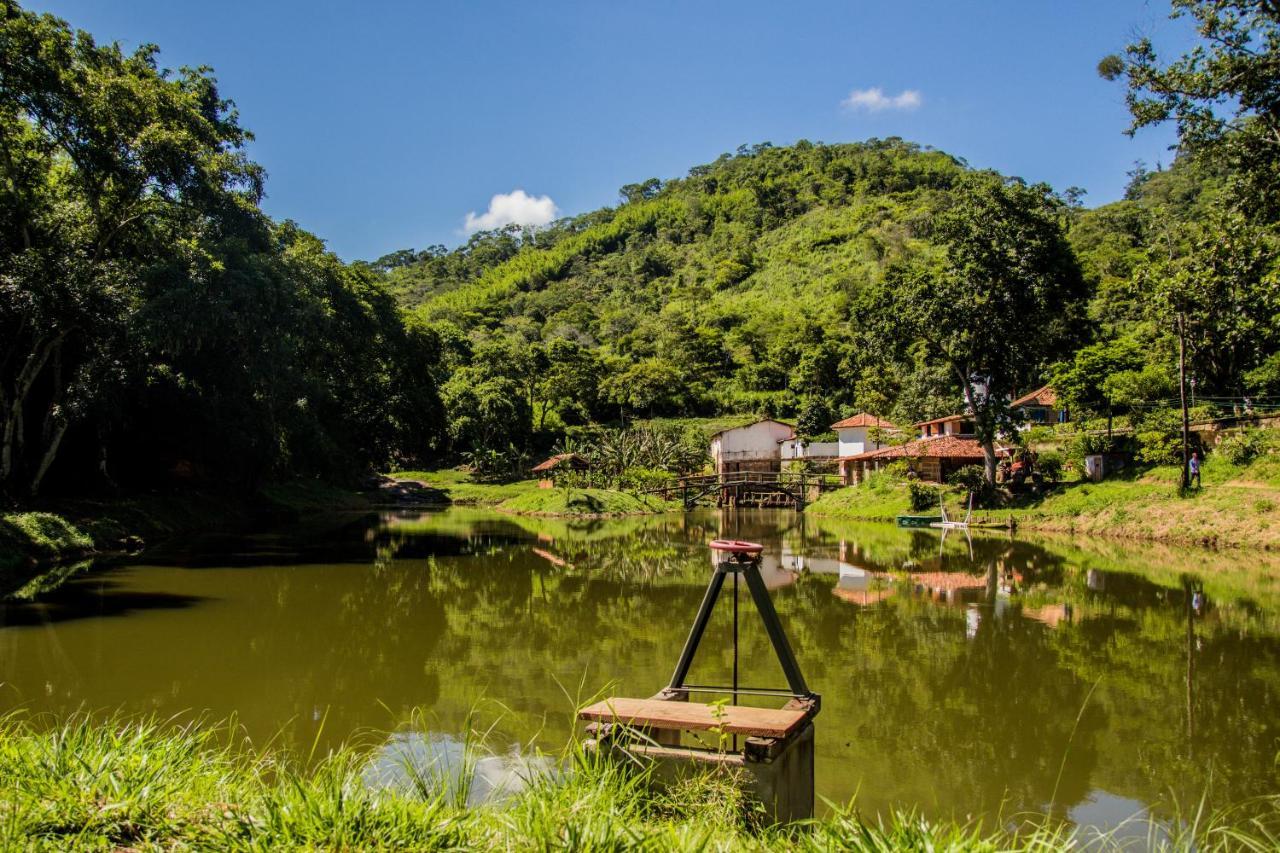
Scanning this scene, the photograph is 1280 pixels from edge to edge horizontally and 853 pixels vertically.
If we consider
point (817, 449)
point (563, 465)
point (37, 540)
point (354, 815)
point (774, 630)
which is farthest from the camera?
point (817, 449)


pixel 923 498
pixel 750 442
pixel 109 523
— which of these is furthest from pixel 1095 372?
pixel 109 523

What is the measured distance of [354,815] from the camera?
9.84 ft

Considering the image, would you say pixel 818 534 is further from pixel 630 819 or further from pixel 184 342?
pixel 630 819

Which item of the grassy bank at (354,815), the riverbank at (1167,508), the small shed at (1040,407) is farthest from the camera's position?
the small shed at (1040,407)

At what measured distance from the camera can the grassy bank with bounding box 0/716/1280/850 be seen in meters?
2.85

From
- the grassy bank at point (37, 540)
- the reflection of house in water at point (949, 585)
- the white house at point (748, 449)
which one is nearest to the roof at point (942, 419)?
the white house at point (748, 449)

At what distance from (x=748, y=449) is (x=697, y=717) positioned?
143 feet

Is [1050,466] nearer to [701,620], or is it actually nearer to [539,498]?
[539,498]

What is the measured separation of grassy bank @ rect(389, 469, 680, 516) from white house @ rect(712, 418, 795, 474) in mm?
7647

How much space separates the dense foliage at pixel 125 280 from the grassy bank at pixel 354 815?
50.2ft

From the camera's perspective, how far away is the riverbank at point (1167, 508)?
19.0m

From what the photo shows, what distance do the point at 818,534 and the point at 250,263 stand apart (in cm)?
1940

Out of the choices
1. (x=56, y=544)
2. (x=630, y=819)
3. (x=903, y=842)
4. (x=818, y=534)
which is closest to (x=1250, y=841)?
(x=903, y=842)

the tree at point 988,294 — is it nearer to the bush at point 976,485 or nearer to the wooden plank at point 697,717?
the bush at point 976,485
